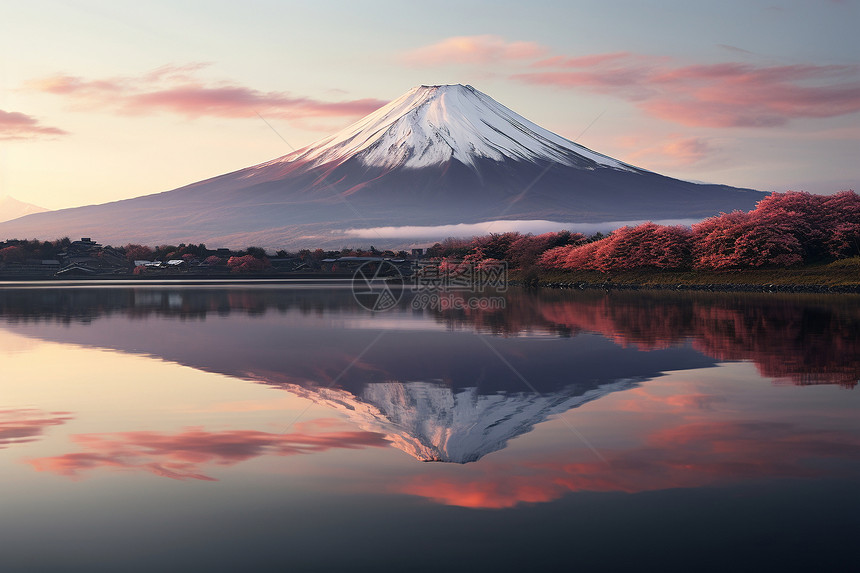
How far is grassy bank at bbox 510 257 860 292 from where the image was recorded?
251ft

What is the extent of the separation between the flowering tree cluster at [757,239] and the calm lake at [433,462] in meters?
66.7

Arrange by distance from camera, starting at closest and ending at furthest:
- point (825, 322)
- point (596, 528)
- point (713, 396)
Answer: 1. point (596, 528)
2. point (713, 396)
3. point (825, 322)

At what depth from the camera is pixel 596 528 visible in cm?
817

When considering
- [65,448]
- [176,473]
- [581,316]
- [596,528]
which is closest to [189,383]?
[65,448]

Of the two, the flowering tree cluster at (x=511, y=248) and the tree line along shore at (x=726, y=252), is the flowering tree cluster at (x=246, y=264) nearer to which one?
the flowering tree cluster at (x=511, y=248)

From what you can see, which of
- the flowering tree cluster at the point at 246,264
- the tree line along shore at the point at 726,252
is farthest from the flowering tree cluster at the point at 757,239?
the flowering tree cluster at the point at 246,264

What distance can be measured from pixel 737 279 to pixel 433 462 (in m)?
82.0

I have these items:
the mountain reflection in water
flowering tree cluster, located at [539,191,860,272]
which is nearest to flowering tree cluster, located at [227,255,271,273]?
flowering tree cluster, located at [539,191,860,272]

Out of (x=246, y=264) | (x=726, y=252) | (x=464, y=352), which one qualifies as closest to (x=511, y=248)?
(x=726, y=252)

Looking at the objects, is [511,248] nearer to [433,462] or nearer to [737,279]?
[737,279]

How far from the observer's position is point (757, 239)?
85.7 metres

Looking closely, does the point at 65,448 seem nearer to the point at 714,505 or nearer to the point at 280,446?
the point at 280,446

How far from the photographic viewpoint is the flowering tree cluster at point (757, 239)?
84.1 metres

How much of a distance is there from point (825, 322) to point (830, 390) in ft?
66.9
